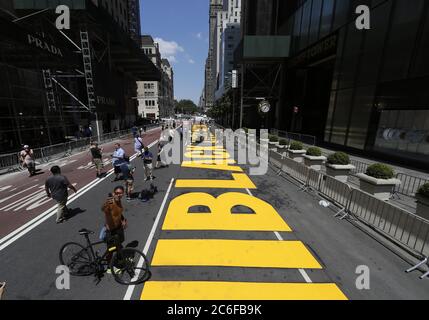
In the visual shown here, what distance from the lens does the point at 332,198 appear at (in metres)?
8.95

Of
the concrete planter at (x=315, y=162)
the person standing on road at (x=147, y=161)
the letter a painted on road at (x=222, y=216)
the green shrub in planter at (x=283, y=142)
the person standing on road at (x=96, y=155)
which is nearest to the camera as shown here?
the letter a painted on road at (x=222, y=216)

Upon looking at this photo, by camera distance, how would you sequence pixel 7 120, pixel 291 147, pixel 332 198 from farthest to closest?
pixel 7 120 → pixel 291 147 → pixel 332 198

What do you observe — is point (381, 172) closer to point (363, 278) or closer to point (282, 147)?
point (363, 278)

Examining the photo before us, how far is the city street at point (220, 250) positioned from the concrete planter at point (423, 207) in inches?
52.9

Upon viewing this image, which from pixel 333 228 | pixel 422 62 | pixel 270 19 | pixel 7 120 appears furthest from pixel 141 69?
pixel 333 228

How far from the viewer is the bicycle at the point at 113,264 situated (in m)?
4.60

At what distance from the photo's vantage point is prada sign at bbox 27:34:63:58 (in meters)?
16.4

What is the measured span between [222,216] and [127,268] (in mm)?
3689

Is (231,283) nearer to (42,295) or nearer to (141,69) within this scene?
(42,295)

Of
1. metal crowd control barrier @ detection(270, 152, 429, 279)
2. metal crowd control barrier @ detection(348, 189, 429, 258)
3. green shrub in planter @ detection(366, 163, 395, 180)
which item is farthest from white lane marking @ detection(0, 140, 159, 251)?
green shrub in planter @ detection(366, 163, 395, 180)

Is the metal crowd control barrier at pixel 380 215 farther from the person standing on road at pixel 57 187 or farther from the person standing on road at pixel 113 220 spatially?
the person standing on road at pixel 57 187

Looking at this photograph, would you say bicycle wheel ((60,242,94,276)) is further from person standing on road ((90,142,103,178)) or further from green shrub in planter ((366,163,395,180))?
green shrub in planter ((366,163,395,180))

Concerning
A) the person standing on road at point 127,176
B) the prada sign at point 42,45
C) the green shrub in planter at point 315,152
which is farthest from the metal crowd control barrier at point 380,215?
the prada sign at point 42,45

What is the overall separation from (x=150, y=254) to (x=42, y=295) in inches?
86.7
